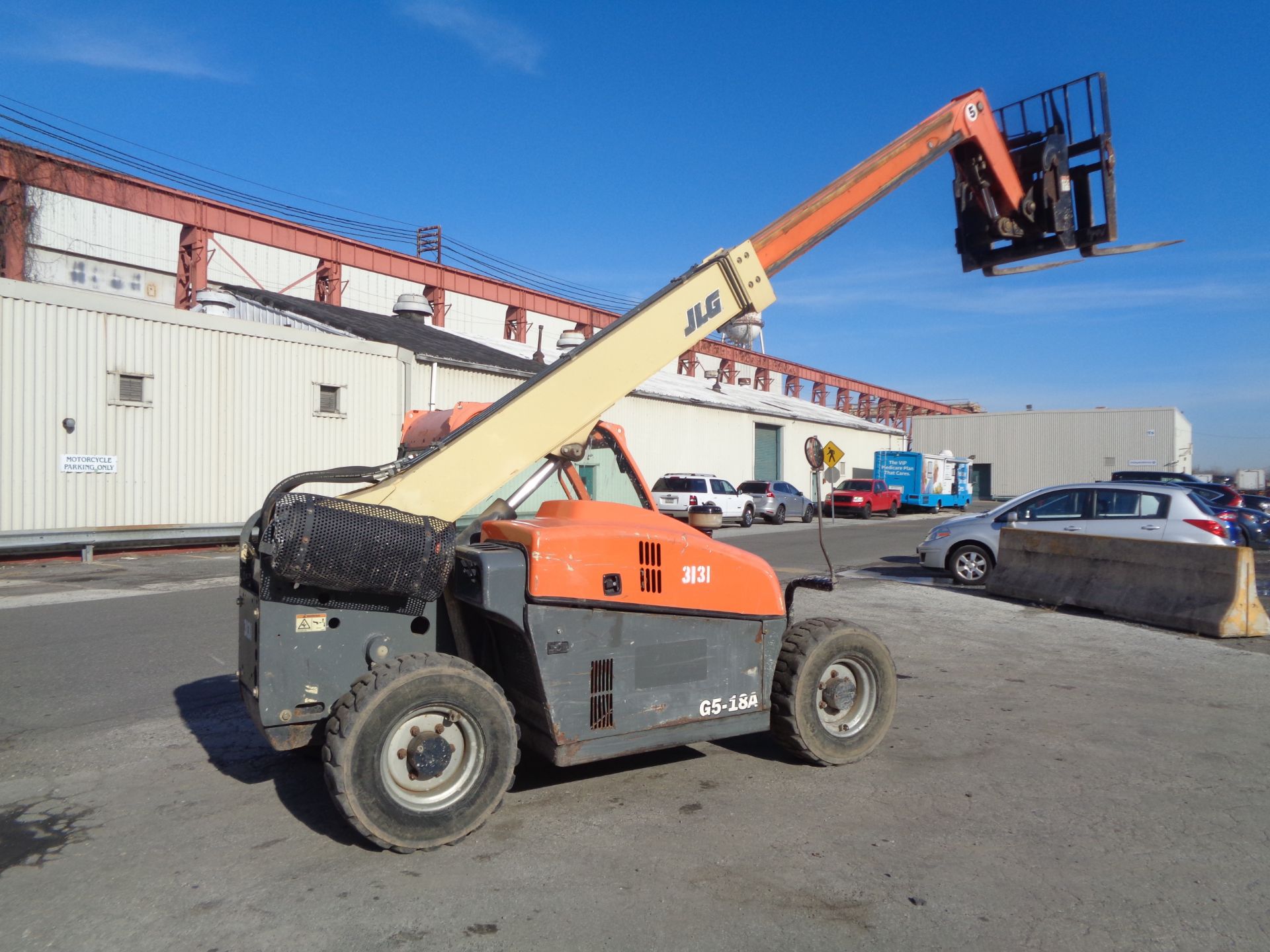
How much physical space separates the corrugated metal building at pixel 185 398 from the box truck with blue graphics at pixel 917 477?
2370 cm

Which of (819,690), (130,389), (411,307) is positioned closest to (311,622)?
(819,690)

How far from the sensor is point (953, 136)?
6430mm

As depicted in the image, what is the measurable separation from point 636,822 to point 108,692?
16.0 ft

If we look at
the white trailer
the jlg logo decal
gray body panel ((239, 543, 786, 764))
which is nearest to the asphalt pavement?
gray body panel ((239, 543, 786, 764))

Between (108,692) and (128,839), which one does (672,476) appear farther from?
(128,839)

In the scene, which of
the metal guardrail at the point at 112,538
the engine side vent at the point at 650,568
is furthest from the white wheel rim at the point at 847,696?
the metal guardrail at the point at 112,538

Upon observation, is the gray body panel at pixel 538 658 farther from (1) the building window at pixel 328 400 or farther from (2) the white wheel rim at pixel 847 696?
(1) the building window at pixel 328 400

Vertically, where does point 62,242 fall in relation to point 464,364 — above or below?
above

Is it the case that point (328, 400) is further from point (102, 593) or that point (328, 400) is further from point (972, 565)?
point (972, 565)

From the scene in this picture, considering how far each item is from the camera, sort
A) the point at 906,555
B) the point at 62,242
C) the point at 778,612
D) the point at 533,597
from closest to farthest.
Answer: the point at 533,597
the point at 778,612
the point at 906,555
the point at 62,242

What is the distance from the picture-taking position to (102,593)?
12.8 m

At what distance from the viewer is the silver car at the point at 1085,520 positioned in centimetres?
1276

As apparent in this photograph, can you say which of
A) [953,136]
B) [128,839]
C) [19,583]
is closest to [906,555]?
[953,136]

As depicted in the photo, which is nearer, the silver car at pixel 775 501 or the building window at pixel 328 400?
the building window at pixel 328 400
